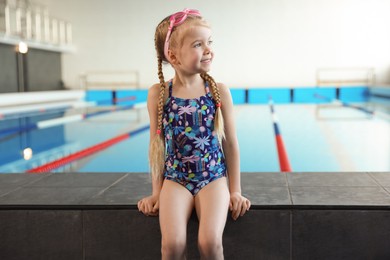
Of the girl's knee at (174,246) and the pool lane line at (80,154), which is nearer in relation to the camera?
the girl's knee at (174,246)

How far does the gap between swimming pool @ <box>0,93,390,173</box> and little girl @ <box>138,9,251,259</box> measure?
170 centimetres

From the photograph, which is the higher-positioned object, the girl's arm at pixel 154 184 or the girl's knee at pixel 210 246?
the girl's arm at pixel 154 184

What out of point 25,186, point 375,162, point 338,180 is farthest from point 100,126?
point 338,180

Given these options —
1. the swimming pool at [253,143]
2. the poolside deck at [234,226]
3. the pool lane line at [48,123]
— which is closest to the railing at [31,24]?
the pool lane line at [48,123]

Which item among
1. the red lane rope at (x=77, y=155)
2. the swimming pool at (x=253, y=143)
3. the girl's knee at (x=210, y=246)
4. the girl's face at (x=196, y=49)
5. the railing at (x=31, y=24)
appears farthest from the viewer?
the railing at (x=31, y=24)

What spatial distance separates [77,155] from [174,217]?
254 cm

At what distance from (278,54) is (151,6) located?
370cm

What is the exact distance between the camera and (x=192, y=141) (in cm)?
152

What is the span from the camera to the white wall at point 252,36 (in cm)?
1171

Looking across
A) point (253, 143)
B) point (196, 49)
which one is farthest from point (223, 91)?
point (253, 143)

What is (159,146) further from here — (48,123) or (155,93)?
(48,123)

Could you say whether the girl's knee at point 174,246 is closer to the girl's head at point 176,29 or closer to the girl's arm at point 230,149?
the girl's arm at point 230,149

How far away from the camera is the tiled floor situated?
1.65 meters

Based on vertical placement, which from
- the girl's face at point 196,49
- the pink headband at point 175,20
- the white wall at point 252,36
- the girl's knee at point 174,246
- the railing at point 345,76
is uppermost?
the white wall at point 252,36
